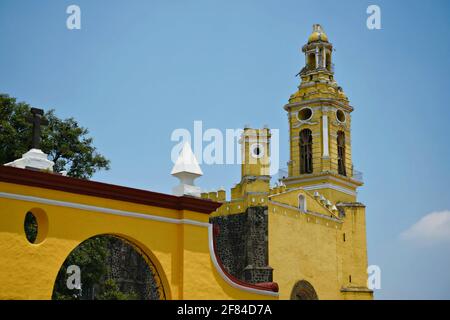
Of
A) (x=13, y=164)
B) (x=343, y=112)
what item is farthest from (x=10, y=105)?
(x=343, y=112)

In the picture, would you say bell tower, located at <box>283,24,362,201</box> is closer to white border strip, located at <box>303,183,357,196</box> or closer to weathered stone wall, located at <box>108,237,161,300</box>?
white border strip, located at <box>303,183,357,196</box>

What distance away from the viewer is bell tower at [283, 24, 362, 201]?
108 feet

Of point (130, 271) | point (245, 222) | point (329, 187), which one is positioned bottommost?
point (130, 271)

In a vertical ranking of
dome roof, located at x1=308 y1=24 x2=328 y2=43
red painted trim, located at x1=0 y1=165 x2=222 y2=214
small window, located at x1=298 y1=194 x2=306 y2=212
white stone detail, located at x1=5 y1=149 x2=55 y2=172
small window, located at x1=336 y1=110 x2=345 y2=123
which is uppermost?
dome roof, located at x1=308 y1=24 x2=328 y2=43

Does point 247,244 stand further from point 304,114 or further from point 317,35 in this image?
point 317,35

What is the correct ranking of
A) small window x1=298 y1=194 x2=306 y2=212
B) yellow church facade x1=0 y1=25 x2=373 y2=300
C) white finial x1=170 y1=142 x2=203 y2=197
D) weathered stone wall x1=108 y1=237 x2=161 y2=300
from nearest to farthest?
yellow church facade x1=0 y1=25 x2=373 y2=300 → white finial x1=170 y1=142 x2=203 y2=197 → small window x1=298 y1=194 x2=306 y2=212 → weathered stone wall x1=108 y1=237 x2=161 y2=300

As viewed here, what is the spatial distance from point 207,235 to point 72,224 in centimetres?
242

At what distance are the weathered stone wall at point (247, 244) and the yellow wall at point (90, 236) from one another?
44.3 feet

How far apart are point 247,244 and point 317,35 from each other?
13628mm

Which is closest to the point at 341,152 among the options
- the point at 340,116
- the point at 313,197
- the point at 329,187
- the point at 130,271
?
the point at 340,116

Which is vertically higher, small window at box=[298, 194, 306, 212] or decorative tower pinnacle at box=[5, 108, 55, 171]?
small window at box=[298, 194, 306, 212]

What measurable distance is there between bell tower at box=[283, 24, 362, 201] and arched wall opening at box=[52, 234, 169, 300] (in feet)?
27.9

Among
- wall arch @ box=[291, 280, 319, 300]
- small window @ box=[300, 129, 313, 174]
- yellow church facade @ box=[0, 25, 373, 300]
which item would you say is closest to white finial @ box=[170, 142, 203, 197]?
yellow church facade @ box=[0, 25, 373, 300]

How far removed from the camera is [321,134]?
3316cm
